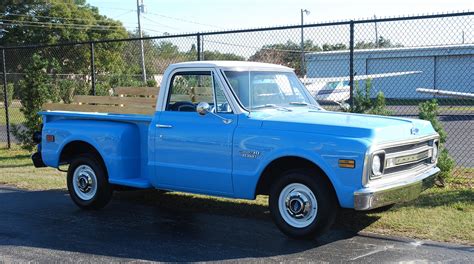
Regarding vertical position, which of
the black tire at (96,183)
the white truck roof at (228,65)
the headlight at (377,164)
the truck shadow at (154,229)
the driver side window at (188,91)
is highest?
the white truck roof at (228,65)

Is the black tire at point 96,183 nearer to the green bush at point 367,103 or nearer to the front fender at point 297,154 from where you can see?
the front fender at point 297,154

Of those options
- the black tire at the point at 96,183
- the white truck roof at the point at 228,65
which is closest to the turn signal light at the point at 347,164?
the white truck roof at the point at 228,65

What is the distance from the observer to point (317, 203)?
18.9 ft

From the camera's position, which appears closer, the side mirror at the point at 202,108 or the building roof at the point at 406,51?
the side mirror at the point at 202,108

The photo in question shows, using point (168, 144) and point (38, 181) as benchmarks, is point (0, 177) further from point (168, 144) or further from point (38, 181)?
point (168, 144)

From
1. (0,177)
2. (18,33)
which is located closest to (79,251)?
(0,177)

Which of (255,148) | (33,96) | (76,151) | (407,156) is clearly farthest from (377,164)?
(33,96)

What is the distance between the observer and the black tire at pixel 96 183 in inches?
296

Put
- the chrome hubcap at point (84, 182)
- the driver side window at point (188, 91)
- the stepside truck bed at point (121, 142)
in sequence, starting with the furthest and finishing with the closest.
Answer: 1. the chrome hubcap at point (84, 182)
2. the stepside truck bed at point (121, 142)
3. the driver side window at point (188, 91)

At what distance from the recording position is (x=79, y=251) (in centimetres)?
571

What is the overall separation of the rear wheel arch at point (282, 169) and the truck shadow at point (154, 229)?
543 millimetres

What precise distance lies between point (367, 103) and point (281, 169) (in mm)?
3459

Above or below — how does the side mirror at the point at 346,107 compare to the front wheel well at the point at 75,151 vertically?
above

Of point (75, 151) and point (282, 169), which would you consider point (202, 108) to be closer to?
point (282, 169)
